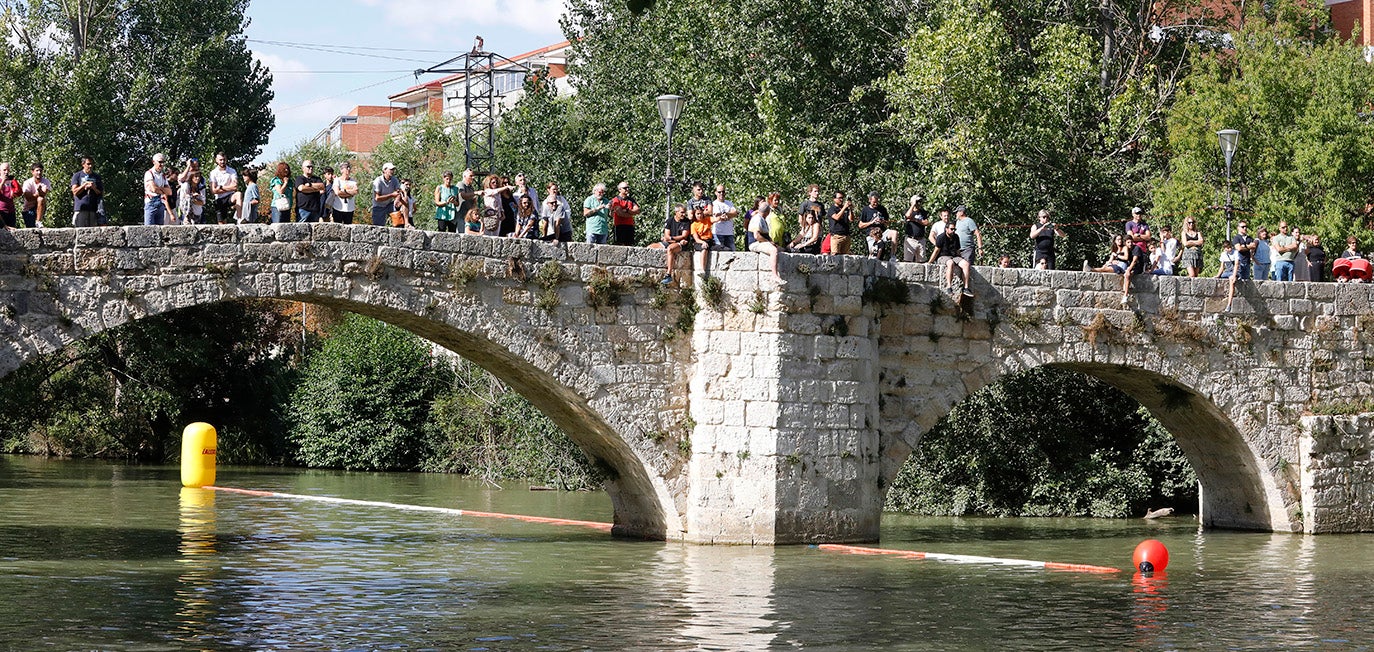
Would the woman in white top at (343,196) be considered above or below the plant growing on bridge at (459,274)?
above

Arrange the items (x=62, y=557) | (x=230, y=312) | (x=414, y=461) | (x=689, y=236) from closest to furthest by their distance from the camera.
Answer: (x=62, y=557) < (x=689, y=236) < (x=414, y=461) < (x=230, y=312)

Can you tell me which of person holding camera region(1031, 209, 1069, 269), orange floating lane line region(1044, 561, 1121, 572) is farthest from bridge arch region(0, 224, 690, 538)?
person holding camera region(1031, 209, 1069, 269)

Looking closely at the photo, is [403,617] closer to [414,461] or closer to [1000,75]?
[1000,75]

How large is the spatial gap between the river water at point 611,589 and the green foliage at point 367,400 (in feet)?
41.4

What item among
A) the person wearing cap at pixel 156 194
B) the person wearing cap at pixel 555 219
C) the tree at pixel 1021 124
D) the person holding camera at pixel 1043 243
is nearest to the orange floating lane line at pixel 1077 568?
the person holding camera at pixel 1043 243

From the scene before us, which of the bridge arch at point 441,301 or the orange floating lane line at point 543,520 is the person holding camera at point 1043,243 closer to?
the bridge arch at point 441,301

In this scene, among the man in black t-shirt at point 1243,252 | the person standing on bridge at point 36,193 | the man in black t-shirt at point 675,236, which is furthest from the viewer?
the man in black t-shirt at point 1243,252

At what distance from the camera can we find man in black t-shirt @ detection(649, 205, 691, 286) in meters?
18.8

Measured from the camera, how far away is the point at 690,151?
35.0 meters

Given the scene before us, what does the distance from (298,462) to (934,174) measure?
55.5 ft

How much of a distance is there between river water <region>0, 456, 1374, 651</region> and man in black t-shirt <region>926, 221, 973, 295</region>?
309cm

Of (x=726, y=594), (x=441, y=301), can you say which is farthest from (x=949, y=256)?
(x=726, y=594)

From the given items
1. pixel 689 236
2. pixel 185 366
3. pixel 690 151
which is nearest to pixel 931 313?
pixel 689 236

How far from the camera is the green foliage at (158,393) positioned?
125 ft
